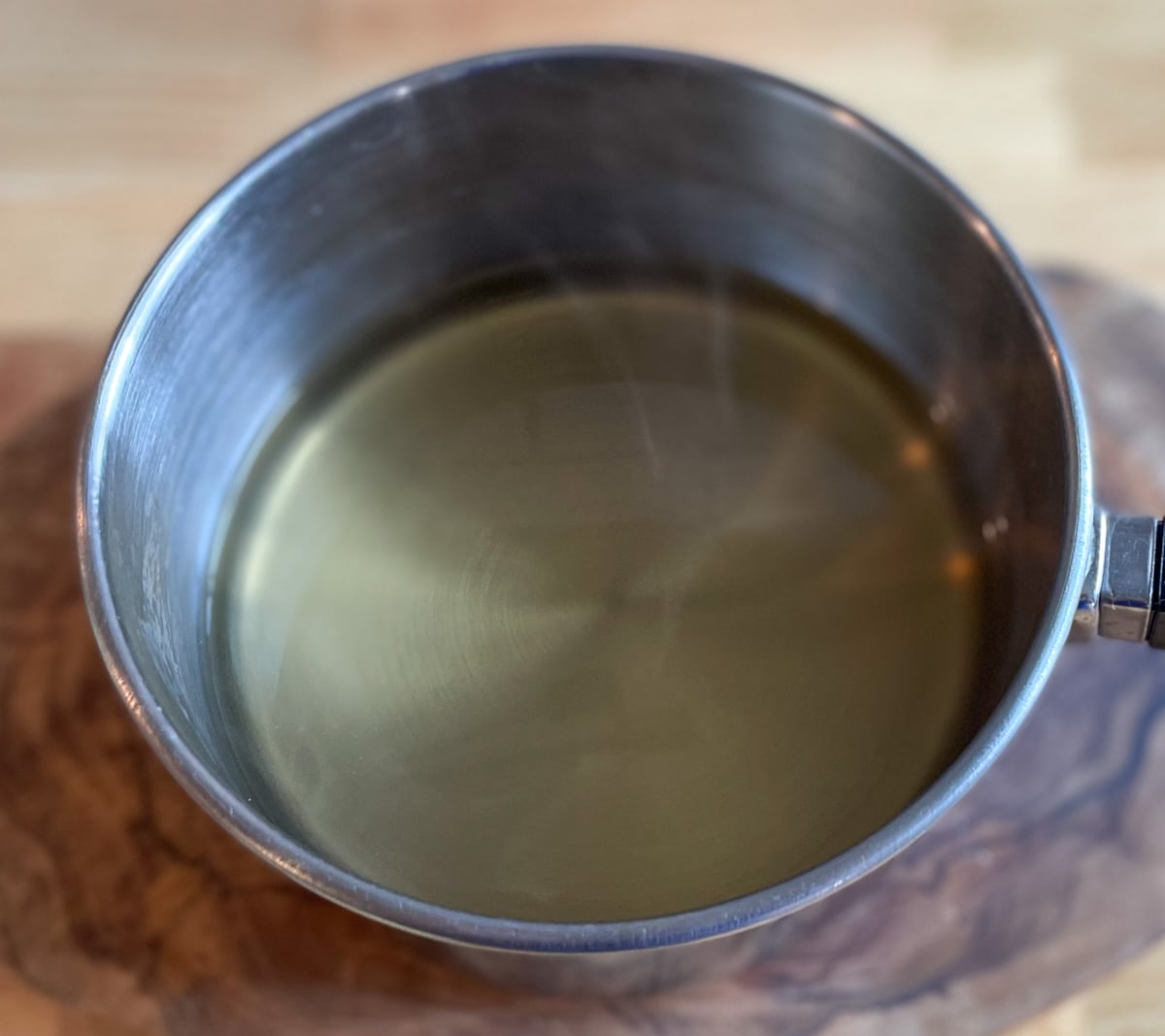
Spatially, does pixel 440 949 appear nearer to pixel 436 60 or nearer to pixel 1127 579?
pixel 1127 579

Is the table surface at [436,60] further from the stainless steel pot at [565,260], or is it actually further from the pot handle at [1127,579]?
the pot handle at [1127,579]

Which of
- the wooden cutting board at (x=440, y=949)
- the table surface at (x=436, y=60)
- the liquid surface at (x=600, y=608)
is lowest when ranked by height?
the wooden cutting board at (x=440, y=949)

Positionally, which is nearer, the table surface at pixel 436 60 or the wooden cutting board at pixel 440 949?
the wooden cutting board at pixel 440 949

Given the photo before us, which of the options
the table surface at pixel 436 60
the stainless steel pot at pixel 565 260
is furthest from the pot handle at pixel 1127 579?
the table surface at pixel 436 60

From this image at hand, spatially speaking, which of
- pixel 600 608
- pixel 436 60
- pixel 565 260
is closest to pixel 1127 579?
pixel 600 608

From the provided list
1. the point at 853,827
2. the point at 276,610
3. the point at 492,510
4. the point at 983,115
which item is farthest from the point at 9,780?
the point at 983,115

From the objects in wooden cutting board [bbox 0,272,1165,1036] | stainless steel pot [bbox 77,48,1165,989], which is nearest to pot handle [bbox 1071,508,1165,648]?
stainless steel pot [bbox 77,48,1165,989]

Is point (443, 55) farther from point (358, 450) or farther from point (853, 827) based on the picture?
point (853, 827)

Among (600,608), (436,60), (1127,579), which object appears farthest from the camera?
(436,60)

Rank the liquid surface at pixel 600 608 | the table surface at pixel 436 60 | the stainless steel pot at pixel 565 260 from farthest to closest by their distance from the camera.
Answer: the table surface at pixel 436 60 < the liquid surface at pixel 600 608 < the stainless steel pot at pixel 565 260
